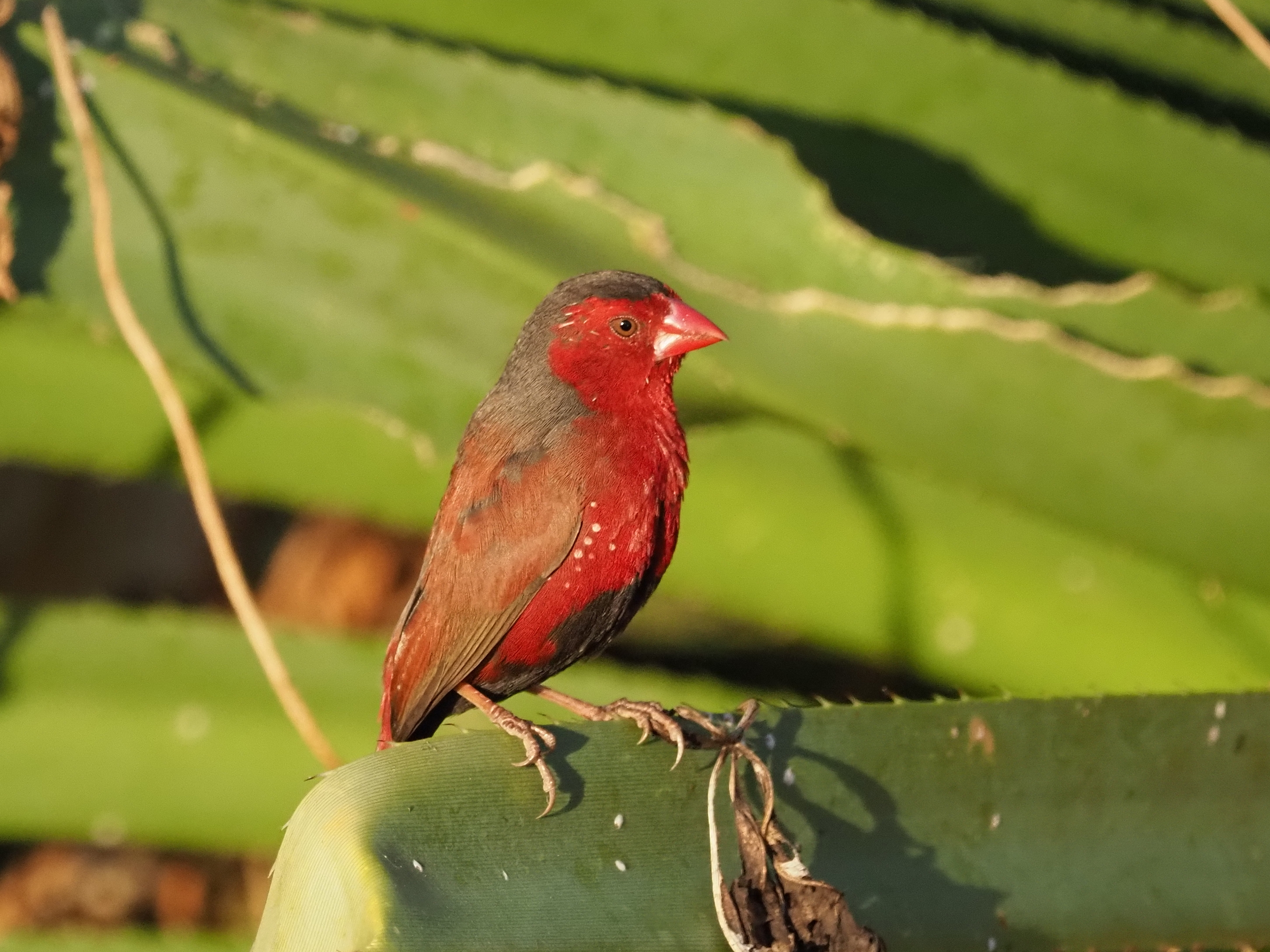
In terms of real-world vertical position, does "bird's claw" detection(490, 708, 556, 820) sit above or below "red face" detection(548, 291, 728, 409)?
below

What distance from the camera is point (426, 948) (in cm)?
A: 131

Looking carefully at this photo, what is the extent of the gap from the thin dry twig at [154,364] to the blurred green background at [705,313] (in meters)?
0.08

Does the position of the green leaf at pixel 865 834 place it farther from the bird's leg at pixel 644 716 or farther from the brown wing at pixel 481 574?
the brown wing at pixel 481 574

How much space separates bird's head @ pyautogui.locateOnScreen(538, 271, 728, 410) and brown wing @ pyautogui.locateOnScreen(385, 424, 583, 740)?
0.23 metres

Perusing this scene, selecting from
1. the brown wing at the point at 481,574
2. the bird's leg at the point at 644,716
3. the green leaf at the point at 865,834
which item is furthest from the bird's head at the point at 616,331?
the green leaf at the point at 865,834

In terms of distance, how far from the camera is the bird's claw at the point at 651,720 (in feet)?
6.00

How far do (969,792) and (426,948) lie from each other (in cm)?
85

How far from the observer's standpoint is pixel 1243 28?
266 cm

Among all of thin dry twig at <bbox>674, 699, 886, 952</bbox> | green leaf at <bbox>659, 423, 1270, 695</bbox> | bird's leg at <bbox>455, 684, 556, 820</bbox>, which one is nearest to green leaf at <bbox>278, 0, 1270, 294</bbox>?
green leaf at <bbox>659, 423, 1270, 695</bbox>

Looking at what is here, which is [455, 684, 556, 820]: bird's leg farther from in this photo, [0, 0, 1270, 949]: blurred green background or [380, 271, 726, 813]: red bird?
[0, 0, 1270, 949]: blurred green background

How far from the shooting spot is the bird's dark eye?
254 centimetres

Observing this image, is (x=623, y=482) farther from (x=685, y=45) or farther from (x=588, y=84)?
(x=685, y=45)

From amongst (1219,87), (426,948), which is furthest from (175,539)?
(426,948)

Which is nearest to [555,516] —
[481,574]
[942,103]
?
[481,574]
